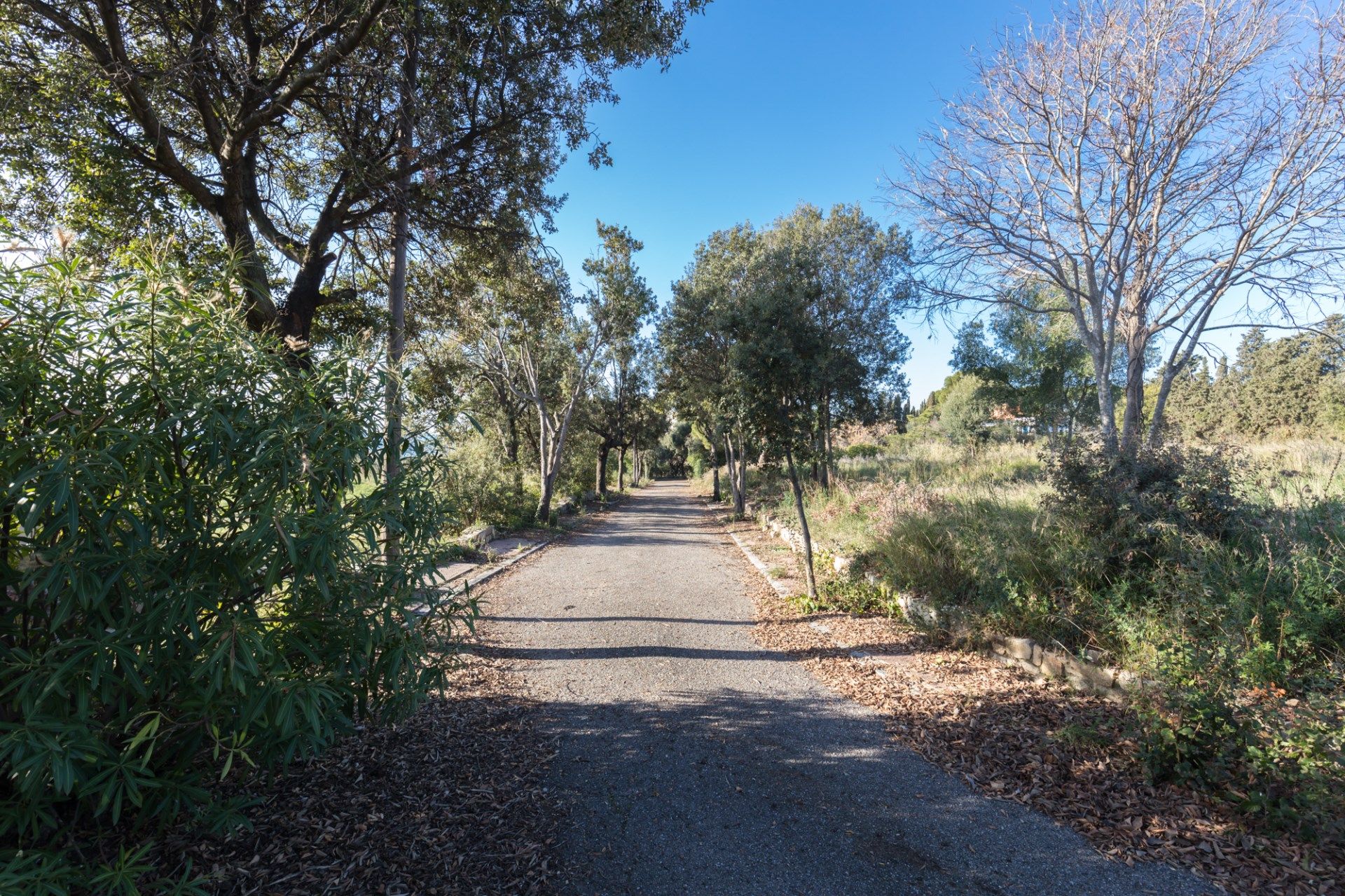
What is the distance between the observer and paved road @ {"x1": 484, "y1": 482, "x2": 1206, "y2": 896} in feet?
8.98

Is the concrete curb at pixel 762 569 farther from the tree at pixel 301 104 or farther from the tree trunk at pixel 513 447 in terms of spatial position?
the tree trunk at pixel 513 447

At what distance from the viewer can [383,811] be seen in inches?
122

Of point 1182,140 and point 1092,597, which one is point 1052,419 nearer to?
point 1182,140

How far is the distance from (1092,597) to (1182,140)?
7305 millimetres

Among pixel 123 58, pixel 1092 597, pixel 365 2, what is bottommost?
pixel 1092 597

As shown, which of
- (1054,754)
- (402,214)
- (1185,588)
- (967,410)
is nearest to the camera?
(1054,754)

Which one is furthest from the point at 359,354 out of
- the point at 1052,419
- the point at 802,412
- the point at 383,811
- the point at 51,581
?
the point at 1052,419

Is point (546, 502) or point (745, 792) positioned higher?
point (546, 502)

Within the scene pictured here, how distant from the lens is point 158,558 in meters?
1.92

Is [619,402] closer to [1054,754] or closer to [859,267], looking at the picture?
[859,267]

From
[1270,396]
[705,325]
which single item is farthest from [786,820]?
[1270,396]

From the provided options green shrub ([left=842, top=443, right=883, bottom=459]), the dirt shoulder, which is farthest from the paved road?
green shrub ([left=842, top=443, right=883, bottom=459])

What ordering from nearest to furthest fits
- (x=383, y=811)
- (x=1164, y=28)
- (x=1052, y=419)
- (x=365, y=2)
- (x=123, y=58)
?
(x=383, y=811) < (x=123, y=58) < (x=365, y=2) < (x=1164, y=28) < (x=1052, y=419)

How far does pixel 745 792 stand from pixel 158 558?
328cm
